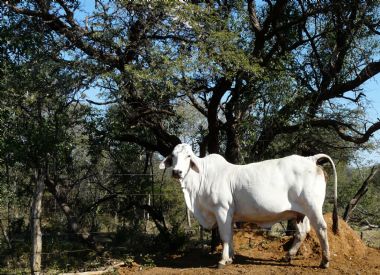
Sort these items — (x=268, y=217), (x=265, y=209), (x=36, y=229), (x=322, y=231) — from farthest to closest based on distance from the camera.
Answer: (x=268, y=217) → (x=265, y=209) → (x=322, y=231) → (x=36, y=229)

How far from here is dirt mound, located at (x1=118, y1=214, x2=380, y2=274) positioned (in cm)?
877

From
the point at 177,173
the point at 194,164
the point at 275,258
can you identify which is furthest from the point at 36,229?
the point at 275,258

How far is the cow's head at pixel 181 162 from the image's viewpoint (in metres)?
9.20

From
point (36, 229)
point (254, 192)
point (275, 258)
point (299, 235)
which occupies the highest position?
point (254, 192)

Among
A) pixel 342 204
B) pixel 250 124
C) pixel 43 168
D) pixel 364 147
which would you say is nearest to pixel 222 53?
pixel 250 124

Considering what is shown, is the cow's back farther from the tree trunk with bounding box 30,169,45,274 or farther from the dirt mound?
the tree trunk with bounding box 30,169,45,274

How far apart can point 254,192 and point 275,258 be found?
174 cm

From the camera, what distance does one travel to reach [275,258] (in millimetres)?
9883

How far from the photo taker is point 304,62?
488 inches

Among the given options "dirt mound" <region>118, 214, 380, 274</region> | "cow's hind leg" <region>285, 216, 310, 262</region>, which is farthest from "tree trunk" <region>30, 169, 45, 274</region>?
"cow's hind leg" <region>285, 216, 310, 262</region>

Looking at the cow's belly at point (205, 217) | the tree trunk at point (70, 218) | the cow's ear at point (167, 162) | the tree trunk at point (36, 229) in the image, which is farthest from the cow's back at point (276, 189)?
the tree trunk at point (70, 218)

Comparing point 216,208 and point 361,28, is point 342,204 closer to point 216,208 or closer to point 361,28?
point 361,28

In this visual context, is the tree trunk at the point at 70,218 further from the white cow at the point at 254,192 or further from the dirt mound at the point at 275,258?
the white cow at the point at 254,192

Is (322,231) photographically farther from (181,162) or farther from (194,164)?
(181,162)
